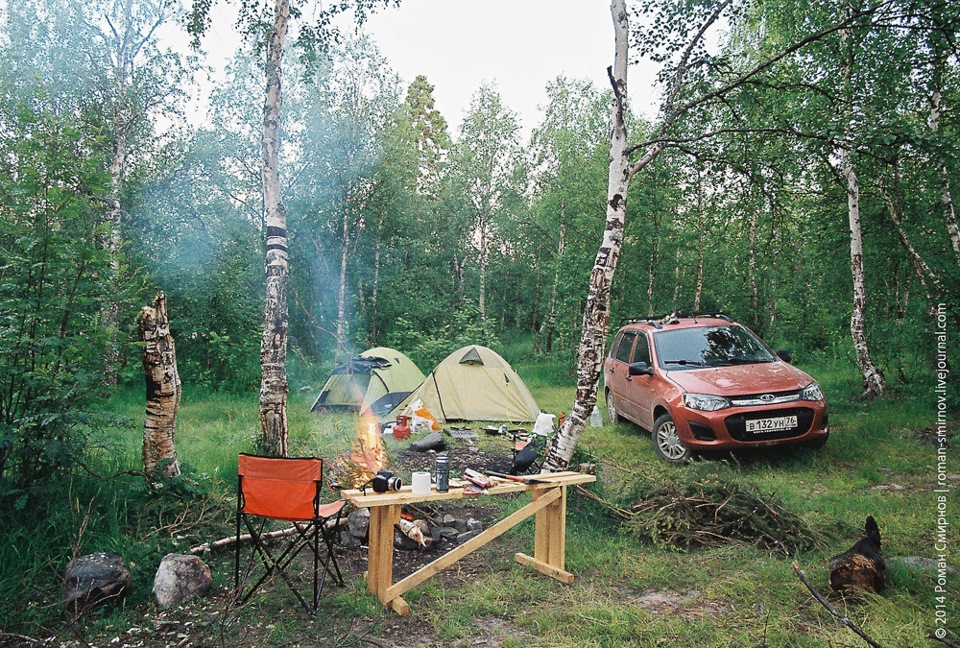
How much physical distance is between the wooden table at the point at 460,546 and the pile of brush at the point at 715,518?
0.87 m

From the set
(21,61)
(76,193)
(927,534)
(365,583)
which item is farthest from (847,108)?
(21,61)

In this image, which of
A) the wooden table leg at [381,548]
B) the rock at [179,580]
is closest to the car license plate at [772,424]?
the wooden table leg at [381,548]

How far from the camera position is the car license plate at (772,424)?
6.18m

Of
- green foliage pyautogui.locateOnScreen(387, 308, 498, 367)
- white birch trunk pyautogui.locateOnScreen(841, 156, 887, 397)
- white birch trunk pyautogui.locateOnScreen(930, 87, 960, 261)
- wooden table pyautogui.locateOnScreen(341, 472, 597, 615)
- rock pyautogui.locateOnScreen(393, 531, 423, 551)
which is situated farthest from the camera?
green foliage pyautogui.locateOnScreen(387, 308, 498, 367)

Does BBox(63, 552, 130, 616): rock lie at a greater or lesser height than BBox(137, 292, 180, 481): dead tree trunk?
lesser

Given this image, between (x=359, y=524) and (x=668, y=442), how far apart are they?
156 inches

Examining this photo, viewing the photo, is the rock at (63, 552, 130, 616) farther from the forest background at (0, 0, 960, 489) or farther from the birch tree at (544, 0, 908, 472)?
the birch tree at (544, 0, 908, 472)

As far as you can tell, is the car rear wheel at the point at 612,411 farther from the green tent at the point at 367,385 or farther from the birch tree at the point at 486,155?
the birch tree at the point at 486,155

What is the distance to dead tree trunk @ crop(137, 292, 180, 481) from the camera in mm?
4641

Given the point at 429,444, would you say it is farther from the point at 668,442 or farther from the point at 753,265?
the point at 753,265

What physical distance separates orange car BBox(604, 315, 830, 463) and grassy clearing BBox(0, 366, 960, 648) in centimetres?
69

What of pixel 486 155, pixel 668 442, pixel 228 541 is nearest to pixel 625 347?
pixel 668 442

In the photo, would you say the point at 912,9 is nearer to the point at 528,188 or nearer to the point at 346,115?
the point at 346,115

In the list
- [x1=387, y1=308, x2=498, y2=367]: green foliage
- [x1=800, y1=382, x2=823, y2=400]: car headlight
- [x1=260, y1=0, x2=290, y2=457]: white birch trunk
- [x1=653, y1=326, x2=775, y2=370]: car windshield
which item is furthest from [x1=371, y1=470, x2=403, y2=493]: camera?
[x1=387, y1=308, x2=498, y2=367]: green foliage
